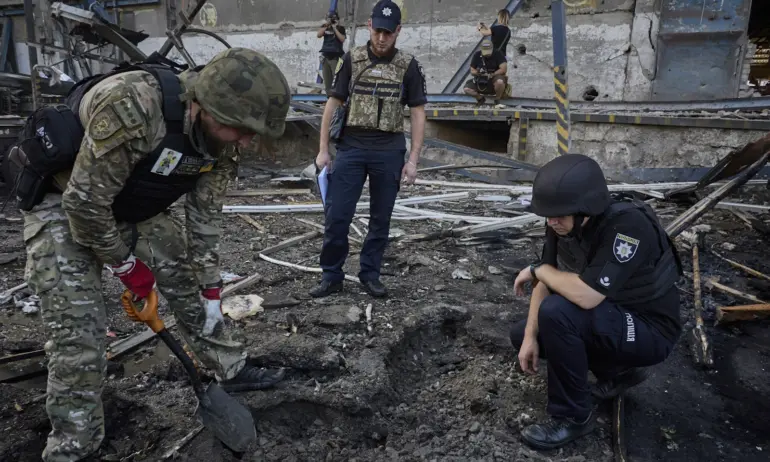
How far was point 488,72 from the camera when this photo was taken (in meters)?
9.59

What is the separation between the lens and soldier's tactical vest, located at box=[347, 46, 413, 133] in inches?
142

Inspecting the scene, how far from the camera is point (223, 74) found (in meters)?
1.93

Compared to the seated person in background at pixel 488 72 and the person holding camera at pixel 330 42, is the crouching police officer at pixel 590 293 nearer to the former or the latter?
the seated person in background at pixel 488 72

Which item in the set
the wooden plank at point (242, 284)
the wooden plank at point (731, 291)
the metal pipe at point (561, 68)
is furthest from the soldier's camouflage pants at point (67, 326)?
the metal pipe at point (561, 68)

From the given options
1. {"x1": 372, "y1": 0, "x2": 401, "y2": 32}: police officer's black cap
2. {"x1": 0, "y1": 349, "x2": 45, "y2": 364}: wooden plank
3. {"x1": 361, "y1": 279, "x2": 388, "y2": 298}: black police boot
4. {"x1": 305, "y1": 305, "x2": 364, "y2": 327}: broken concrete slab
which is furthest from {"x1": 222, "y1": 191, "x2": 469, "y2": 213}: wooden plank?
{"x1": 0, "y1": 349, "x2": 45, "y2": 364}: wooden plank

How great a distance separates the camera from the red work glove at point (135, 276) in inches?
79.7

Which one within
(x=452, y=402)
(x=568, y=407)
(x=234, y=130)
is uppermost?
(x=234, y=130)

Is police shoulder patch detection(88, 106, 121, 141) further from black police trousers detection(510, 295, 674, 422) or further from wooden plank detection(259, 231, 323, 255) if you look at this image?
wooden plank detection(259, 231, 323, 255)

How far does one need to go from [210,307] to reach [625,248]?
1.84 meters

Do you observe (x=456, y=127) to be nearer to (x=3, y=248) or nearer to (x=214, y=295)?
(x=3, y=248)

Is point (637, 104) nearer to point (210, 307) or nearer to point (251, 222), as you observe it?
point (251, 222)

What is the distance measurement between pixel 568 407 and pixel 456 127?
8.33 m

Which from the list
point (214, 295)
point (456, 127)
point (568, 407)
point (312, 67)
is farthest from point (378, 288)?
point (312, 67)

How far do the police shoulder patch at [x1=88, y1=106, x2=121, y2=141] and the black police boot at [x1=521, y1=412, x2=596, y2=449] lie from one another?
6.73ft
